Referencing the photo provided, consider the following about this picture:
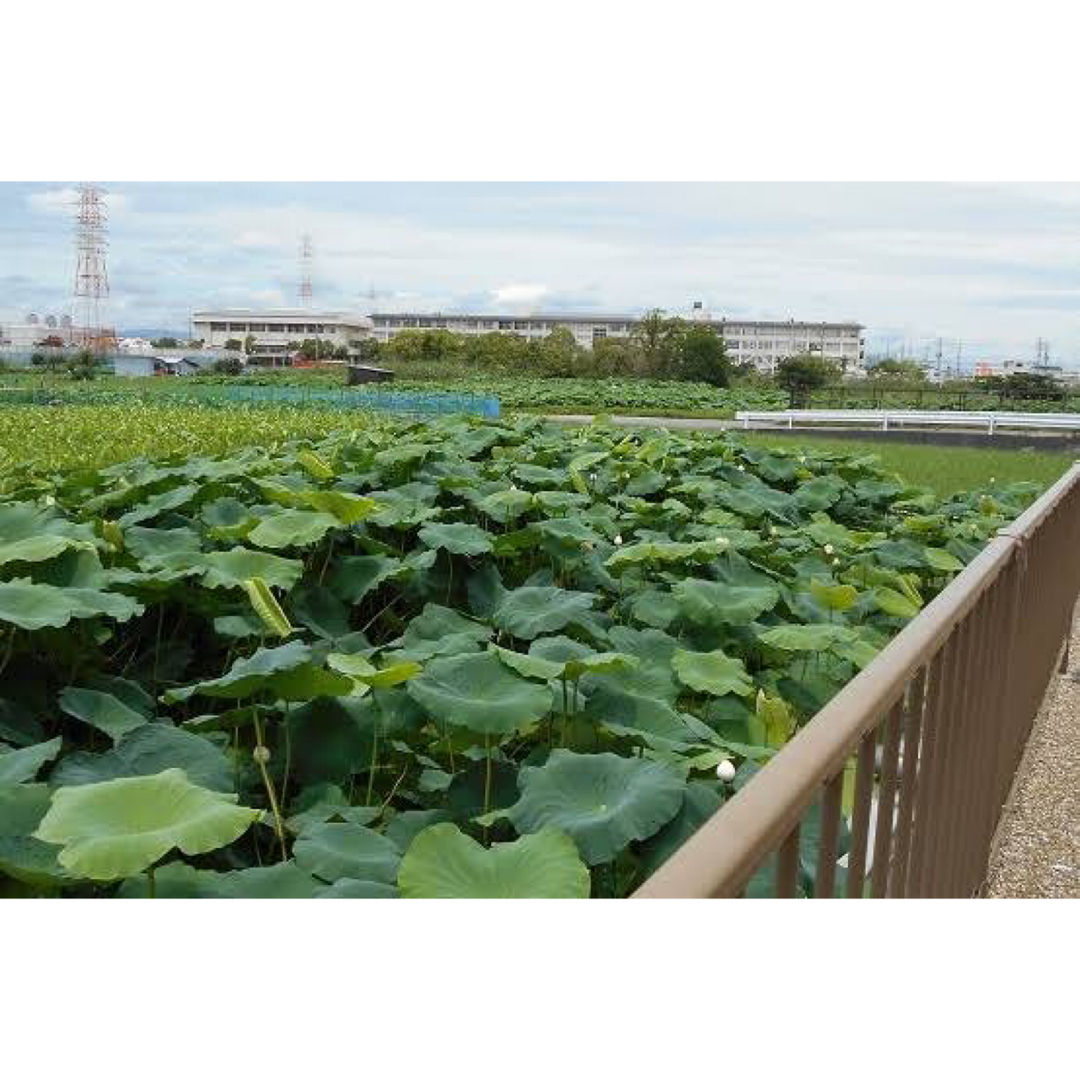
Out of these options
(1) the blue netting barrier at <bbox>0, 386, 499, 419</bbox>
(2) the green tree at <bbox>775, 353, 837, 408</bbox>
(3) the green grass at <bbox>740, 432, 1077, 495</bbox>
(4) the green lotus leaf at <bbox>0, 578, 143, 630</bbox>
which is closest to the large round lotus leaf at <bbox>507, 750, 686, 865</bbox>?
(4) the green lotus leaf at <bbox>0, 578, 143, 630</bbox>

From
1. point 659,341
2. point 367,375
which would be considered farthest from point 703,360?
point 367,375

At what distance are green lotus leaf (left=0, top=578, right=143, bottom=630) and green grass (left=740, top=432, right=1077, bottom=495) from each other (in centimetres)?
790

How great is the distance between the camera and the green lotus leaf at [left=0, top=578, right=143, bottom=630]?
8.10ft

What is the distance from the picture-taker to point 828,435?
59.9ft

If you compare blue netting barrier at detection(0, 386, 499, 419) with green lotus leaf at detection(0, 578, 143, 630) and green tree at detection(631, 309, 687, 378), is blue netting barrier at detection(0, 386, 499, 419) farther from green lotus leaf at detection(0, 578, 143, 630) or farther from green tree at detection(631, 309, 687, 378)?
green tree at detection(631, 309, 687, 378)

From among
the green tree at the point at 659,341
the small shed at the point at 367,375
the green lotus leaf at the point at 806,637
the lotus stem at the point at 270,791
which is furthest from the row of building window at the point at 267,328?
the lotus stem at the point at 270,791

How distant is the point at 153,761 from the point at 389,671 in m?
0.43

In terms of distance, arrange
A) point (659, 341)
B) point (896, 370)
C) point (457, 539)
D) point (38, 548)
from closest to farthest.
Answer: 1. point (38, 548)
2. point (457, 539)
3. point (659, 341)
4. point (896, 370)

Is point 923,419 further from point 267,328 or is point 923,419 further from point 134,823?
point 267,328

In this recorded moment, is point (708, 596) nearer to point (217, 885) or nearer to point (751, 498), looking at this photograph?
point (217, 885)

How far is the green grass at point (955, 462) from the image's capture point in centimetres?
1170

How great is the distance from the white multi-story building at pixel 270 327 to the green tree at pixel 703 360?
5561cm

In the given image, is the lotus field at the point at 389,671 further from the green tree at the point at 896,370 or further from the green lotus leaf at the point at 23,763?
the green tree at the point at 896,370

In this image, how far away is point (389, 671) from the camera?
2.23 meters
